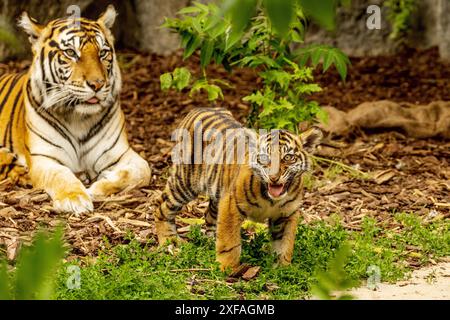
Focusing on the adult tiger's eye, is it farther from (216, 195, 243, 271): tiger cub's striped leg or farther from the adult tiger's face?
(216, 195, 243, 271): tiger cub's striped leg

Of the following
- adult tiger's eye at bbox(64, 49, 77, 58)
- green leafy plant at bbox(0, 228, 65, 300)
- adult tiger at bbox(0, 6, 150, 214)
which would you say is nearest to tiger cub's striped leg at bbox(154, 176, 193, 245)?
adult tiger at bbox(0, 6, 150, 214)

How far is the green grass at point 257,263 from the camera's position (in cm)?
444

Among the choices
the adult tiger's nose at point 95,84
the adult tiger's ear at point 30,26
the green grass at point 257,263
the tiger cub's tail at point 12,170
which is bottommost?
the green grass at point 257,263

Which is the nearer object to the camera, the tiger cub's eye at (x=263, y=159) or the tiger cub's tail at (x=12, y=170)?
the tiger cub's eye at (x=263, y=159)

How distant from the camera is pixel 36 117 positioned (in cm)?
689

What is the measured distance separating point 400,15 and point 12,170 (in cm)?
624

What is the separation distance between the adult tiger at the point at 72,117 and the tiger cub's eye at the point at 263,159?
2.30 meters

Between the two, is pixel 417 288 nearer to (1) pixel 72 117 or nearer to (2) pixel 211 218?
(2) pixel 211 218

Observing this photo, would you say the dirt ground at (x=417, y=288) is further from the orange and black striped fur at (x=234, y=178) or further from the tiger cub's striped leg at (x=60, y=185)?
the tiger cub's striped leg at (x=60, y=185)

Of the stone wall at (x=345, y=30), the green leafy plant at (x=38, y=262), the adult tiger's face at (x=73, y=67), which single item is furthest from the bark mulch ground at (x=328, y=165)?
the green leafy plant at (x=38, y=262)

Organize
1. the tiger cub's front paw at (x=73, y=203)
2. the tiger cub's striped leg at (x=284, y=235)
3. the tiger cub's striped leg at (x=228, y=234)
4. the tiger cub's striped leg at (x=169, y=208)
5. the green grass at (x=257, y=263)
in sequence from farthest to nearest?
the tiger cub's front paw at (x=73, y=203)
the tiger cub's striped leg at (x=169, y=208)
the tiger cub's striped leg at (x=284, y=235)
the tiger cub's striped leg at (x=228, y=234)
the green grass at (x=257, y=263)

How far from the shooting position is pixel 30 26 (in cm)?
690

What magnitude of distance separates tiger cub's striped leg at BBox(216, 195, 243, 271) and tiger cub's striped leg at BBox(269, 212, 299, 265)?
0.84 ft

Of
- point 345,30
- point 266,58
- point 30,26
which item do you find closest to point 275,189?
point 266,58
